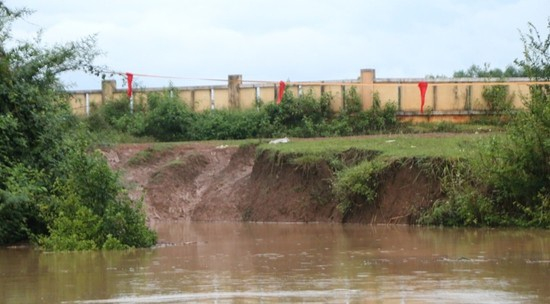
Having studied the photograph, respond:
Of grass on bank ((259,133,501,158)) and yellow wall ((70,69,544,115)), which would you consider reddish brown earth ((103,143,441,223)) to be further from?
yellow wall ((70,69,544,115))

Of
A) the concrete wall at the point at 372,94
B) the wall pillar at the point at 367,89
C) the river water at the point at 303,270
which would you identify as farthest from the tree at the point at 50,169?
the wall pillar at the point at 367,89

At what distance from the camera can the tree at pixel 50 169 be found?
22328 millimetres

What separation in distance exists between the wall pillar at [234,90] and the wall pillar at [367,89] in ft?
16.1

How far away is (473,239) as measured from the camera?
934 inches

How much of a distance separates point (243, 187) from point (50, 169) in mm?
10048

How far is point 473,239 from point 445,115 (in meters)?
18.3

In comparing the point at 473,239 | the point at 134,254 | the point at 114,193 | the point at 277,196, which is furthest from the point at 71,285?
the point at 277,196

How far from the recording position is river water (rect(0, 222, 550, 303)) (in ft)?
49.2

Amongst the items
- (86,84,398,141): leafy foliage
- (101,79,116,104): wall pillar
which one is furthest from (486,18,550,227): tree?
(101,79,116,104): wall pillar

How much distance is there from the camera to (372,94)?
139 feet

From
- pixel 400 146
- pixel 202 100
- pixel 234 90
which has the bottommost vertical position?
pixel 400 146

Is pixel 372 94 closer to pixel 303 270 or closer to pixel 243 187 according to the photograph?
pixel 243 187

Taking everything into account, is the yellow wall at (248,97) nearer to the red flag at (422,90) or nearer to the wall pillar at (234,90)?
the wall pillar at (234,90)

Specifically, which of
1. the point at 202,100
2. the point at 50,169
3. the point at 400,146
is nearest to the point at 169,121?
the point at 202,100
